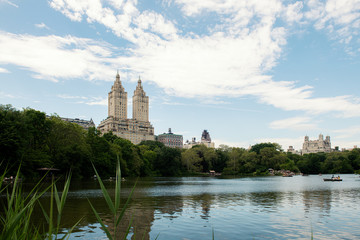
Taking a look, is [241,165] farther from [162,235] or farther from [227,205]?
[162,235]

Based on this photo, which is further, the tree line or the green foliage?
the green foliage

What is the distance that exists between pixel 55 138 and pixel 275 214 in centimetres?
5439

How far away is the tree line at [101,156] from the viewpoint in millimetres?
47406

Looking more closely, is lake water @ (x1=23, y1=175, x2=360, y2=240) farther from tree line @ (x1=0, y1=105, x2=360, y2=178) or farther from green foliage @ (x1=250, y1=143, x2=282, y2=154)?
green foliage @ (x1=250, y1=143, x2=282, y2=154)

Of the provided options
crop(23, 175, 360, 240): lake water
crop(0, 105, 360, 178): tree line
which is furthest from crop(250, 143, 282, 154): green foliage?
crop(23, 175, 360, 240): lake water

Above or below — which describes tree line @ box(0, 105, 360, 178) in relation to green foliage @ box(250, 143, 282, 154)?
below

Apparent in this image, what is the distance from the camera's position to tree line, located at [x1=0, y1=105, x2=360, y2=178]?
156 feet

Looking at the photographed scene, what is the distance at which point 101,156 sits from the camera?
248ft

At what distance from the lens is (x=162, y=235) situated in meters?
15.0

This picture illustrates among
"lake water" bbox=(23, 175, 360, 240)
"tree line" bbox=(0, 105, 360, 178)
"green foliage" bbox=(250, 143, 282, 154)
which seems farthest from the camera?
"green foliage" bbox=(250, 143, 282, 154)

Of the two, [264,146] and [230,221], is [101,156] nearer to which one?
[230,221]

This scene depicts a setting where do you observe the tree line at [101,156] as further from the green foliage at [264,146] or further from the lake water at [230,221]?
the lake water at [230,221]

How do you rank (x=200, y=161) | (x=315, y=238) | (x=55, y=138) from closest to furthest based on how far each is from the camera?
(x=315, y=238) → (x=55, y=138) → (x=200, y=161)

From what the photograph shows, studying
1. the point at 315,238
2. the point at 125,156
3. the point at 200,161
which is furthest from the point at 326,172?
the point at 315,238
